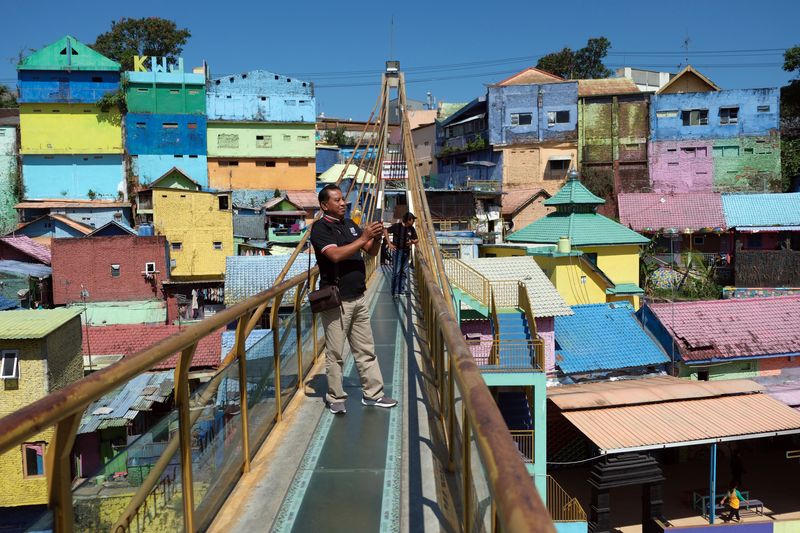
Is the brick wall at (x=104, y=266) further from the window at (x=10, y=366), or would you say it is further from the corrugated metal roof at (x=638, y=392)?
the corrugated metal roof at (x=638, y=392)

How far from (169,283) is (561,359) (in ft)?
61.4

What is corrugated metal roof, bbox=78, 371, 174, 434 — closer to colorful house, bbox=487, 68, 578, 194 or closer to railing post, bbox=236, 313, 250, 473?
railing post, bbox=236, 313, 250, 473

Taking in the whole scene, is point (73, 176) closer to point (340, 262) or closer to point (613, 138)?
point (613, 138)

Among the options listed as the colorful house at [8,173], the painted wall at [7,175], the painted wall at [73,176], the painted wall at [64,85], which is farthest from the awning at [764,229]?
the painted wall at [7,175]

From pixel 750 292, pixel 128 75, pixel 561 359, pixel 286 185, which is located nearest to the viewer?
pixel 561 359

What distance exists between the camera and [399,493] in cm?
377

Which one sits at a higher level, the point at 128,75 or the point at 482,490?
the point at 128,75

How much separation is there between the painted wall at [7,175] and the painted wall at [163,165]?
7139 mm

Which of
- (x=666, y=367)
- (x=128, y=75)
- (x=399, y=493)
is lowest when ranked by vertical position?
(x=666, y=367)

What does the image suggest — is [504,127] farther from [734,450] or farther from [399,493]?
[399,493]

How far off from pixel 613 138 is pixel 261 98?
2235 cm

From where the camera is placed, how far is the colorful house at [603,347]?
66.1ft

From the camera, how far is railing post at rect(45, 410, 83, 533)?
6.35 ft

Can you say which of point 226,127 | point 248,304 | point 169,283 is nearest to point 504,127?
point 226,127
